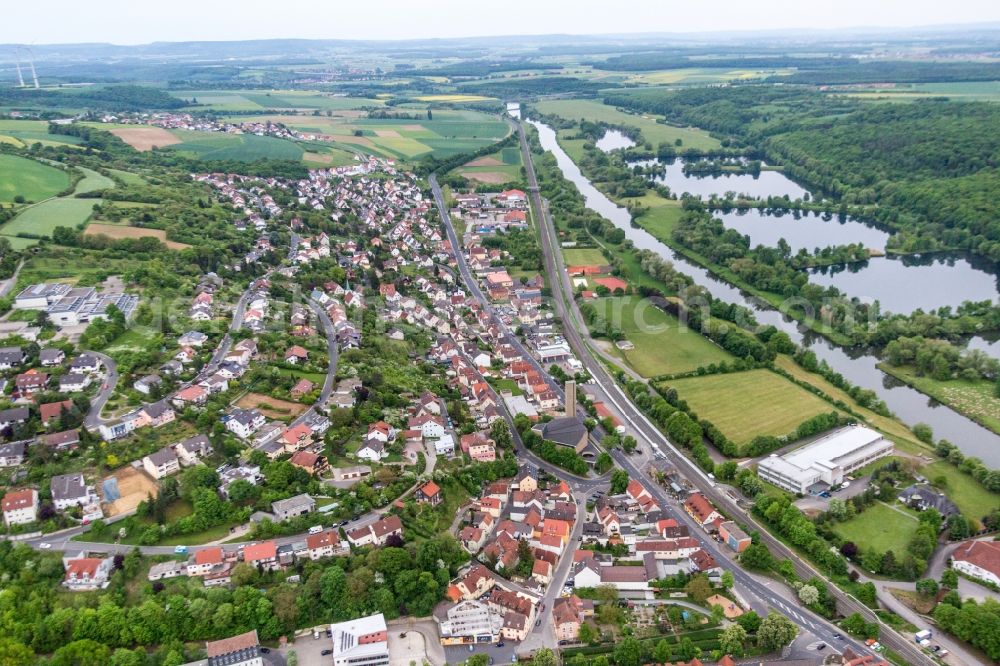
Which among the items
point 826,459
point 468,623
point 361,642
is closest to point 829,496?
point 826,459

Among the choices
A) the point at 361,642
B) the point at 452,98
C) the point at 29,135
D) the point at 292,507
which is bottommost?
the point at 361,642

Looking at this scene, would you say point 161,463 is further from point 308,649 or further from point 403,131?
point 403,131

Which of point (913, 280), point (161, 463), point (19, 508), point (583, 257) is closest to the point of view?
point (19, 508)

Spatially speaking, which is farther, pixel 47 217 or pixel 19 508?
pixel 47 217

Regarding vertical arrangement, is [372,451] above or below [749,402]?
above

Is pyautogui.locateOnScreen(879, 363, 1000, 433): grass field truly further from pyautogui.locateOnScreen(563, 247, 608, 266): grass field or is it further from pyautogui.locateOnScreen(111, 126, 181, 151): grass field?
pyautogui.locateOnScreen(111, 126, 181, 151): grass field

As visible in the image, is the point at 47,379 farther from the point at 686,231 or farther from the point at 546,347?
the point at 686,231

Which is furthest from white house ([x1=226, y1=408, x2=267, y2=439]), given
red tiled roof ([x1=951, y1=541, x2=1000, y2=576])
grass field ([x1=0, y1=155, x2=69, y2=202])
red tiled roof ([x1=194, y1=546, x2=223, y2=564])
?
grass field ([x1=0, y1=155, x2=69, y2=202])

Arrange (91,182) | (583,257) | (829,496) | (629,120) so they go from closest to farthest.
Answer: (829,496)
(91,182)
(583,257)
(629,120)
